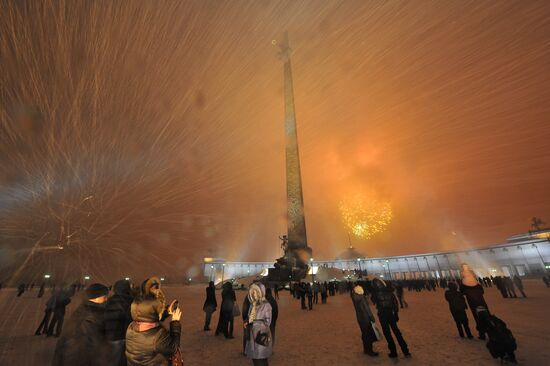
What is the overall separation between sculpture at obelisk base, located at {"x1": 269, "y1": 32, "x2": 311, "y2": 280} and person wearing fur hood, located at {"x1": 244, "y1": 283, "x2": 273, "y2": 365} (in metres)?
25.9

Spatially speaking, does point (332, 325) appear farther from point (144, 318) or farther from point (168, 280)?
point (168, 280)

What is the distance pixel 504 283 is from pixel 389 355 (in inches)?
650

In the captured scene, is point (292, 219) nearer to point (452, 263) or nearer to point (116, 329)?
point (116, 329)

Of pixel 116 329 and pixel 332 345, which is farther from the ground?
pixel 116 329

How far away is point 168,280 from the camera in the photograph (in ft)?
172

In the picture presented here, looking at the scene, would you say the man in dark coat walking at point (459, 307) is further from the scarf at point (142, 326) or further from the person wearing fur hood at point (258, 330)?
the scarf at point (142, 326)

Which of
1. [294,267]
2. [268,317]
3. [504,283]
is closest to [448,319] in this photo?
[268,317]

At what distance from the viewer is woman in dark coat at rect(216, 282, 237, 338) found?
727 centimetres

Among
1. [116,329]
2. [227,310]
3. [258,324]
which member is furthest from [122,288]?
[227,310]

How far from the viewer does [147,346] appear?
243cm

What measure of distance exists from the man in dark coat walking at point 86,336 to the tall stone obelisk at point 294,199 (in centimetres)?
2987

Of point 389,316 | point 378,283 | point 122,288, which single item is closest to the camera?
point 122,288

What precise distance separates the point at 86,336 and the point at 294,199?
35.0 metres

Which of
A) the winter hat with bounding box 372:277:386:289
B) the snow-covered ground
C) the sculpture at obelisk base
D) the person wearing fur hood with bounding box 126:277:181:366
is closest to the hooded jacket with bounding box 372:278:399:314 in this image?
the winter hat with bounding box 372:277:386:289
